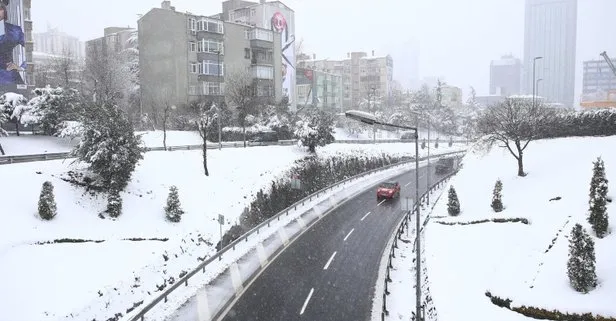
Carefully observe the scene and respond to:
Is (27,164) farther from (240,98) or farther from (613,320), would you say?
(613,320)

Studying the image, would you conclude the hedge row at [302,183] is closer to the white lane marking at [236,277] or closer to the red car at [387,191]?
the white lane marking at [236,277]

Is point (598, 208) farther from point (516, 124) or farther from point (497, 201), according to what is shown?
point (516, 124)

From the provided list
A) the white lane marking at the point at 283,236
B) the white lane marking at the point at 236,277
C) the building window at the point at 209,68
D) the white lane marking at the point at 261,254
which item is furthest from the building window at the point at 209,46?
the white lane marking at the point at 236,277

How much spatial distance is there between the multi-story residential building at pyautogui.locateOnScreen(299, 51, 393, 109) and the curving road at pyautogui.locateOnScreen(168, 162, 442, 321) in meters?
101

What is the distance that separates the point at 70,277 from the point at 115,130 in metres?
12.6

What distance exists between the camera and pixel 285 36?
87.2 metres

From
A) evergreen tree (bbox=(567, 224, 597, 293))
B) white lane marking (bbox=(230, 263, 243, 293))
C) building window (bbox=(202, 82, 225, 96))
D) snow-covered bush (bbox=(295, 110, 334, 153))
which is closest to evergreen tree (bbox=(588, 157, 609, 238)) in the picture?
evergreen tree (bbox=(567, 224, 597, 293))

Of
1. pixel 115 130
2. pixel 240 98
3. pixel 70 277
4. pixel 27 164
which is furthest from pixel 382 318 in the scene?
pixel 240 98

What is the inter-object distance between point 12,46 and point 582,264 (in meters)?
62.4

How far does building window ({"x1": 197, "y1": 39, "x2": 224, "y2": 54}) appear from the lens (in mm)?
63406

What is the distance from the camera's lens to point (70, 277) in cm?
2184

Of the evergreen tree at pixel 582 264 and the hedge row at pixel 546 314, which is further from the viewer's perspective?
the evergreen tree at pixel 582 264

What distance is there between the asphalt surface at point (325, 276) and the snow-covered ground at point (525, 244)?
3439mm

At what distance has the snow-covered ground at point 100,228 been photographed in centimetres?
2062
